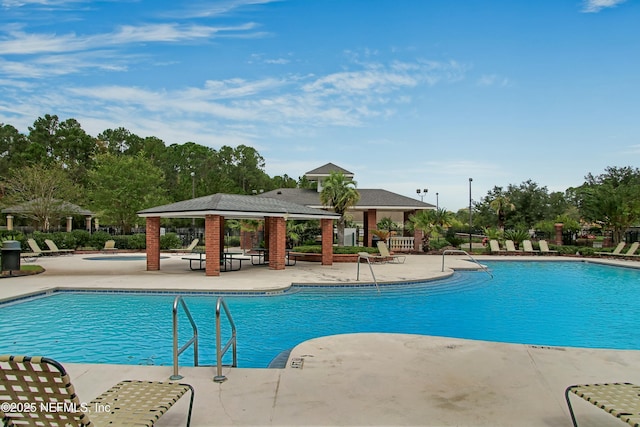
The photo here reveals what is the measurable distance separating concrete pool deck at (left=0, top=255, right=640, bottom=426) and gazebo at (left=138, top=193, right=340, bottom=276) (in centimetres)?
967

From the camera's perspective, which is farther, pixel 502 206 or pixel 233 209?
pixel 502 206

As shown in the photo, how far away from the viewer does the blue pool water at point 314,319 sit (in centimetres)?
806

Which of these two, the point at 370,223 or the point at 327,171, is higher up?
the point at 327,171

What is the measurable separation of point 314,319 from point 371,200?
20.9m

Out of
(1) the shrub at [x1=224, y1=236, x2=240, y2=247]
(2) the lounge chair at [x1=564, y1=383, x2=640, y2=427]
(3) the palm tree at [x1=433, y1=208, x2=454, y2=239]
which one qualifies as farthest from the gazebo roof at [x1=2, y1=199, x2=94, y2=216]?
(2) the lounge chair at [x1=564, y1=383, x2=640, y2=427]

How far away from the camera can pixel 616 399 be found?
366 centimetres

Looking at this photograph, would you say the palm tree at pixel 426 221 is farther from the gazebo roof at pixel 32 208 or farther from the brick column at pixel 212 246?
the gazebo roof at pixel 32 208

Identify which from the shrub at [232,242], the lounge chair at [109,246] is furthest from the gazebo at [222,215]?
the shrub at [232,242]

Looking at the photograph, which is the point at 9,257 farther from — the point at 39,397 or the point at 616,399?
the point at 616,399

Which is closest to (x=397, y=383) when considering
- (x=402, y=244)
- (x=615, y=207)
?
(x=402, y=244)

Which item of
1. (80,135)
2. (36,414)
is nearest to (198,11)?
(36,414)

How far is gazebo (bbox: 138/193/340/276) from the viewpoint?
52.7 feet

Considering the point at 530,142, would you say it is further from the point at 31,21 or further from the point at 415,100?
the point at 31,21

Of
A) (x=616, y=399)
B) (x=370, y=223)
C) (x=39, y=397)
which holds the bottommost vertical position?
(x=616, y=399)
